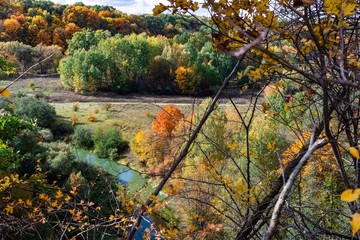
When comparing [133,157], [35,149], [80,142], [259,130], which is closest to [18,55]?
[80,142]

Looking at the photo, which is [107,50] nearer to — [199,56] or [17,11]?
[199,56]

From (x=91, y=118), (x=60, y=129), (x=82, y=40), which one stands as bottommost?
(x=60, y=129)

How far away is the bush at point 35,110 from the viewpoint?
23.5 metres

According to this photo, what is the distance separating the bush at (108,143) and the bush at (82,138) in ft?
1.99

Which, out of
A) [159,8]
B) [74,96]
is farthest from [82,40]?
[159,8]

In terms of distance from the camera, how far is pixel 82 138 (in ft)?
79.6

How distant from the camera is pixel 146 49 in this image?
3666 centimetres

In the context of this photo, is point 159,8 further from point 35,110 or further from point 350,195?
point 35,110

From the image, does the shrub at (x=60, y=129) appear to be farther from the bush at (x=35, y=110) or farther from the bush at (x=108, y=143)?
the bush at (x=108, y=143)

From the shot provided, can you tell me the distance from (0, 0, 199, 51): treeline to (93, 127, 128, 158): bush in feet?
41.3

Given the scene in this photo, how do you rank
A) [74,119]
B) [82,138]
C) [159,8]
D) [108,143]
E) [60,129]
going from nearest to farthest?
[159,8]
[108,143]
[82,138]
[60,129]
[74,119]

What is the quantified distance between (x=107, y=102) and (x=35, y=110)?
814 centimetres

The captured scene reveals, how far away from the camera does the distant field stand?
26938 mm

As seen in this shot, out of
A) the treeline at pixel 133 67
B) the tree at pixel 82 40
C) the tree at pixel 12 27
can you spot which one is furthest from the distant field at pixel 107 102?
the tree at pixel 12 27
